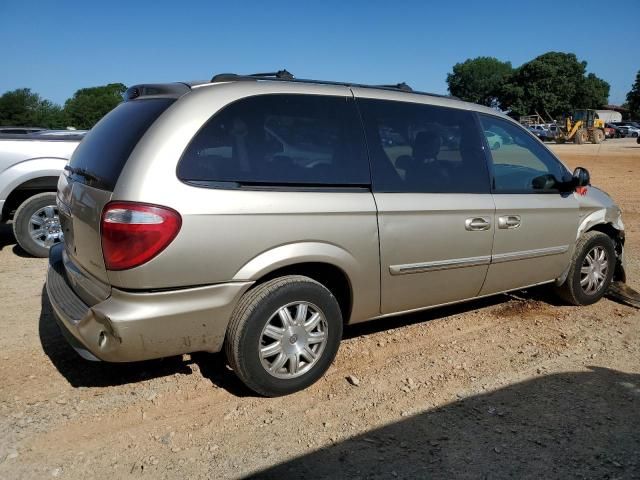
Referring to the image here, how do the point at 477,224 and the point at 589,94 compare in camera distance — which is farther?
the point at 589,94

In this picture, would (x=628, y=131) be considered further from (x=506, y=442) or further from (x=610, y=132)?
(x=506, y=442)

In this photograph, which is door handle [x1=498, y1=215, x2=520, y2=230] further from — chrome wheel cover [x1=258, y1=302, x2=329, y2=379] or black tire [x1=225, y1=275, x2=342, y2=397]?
chrome wheel cover [x1=258, y1=302, x2=329, y2=379]

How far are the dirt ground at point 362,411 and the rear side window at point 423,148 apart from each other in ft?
4.06

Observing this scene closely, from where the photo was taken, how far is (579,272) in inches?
185

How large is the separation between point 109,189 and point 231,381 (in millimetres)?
1446

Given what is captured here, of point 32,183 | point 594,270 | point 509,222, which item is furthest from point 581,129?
point 32,183

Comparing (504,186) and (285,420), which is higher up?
(504,186)

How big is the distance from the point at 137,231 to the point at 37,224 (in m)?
4.34

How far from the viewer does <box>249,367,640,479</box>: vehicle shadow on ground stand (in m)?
2.56

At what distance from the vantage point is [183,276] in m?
2.68

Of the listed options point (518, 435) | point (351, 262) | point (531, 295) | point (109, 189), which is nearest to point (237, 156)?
point (109, 189)

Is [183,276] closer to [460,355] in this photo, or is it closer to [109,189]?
[109,189]

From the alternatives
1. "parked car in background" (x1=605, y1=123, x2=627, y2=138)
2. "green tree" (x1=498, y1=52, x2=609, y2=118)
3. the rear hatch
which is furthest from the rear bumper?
"green tree" (x1=498, y1=52, x2=609, y2=118)

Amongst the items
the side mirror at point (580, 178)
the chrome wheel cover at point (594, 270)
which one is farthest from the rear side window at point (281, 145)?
the chrome wheel cover at point (594, 270)
